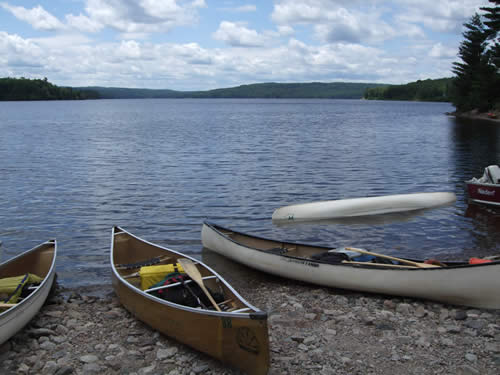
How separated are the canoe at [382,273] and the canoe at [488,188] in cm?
1028

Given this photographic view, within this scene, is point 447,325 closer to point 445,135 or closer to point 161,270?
point 161,270

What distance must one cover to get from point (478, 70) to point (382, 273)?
77.7 meters

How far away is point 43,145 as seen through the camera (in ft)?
148

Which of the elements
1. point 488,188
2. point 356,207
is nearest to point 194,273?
point 356,207

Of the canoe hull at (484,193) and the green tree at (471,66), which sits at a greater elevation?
the green tree at (471,66)

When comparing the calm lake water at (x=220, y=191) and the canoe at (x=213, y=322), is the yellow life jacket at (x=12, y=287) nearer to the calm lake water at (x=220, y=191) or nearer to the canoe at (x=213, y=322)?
the canoe at (x=213, y=322)

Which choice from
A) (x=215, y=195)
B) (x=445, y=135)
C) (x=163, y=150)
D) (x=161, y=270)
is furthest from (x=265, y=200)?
(x=445, y=135)

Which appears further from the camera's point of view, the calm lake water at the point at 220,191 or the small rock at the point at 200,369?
the calm lake water at the point at 220,191

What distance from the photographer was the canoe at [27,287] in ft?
26.2

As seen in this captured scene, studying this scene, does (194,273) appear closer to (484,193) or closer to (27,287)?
(27,287)

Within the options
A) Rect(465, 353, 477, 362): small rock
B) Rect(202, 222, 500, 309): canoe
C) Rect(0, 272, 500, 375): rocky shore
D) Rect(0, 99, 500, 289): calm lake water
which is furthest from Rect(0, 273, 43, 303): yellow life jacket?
Rect(465, 353, 477, 362): small rock

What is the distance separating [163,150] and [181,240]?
26217 millimetres

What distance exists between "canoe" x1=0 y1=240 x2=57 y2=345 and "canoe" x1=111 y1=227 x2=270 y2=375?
1465 mm

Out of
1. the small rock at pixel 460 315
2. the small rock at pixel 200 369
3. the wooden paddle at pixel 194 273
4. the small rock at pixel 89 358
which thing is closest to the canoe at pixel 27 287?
the small rock at pixel 89 358
